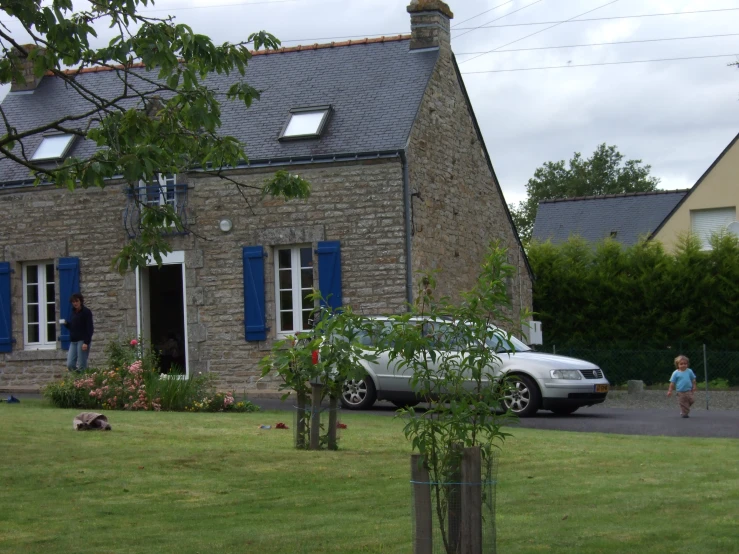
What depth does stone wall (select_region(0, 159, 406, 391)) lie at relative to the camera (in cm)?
2106

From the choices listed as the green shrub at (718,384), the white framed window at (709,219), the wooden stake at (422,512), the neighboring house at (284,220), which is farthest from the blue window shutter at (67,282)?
the white framed window at (709,219)

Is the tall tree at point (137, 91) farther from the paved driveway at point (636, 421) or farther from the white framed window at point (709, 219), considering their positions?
the white framed window at point (709, 219)

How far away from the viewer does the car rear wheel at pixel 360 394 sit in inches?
701

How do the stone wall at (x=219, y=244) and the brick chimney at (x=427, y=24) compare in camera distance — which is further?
the brick chimney at (x=427, y=24)

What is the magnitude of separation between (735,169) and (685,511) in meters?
30.4

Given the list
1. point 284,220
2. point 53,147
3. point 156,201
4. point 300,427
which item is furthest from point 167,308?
point 300,427

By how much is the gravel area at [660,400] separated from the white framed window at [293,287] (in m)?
6.03

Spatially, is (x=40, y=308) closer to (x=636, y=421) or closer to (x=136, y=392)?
(x=136, y=392)

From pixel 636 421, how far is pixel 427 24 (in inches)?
412

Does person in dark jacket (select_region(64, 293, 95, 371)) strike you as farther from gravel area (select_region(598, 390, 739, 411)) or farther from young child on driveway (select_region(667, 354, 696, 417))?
young child on driveway (select_region(667, 354, 696, 417))

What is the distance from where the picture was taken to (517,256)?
89.2 feet

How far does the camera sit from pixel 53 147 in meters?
23.8

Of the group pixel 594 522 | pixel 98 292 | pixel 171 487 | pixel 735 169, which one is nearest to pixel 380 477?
pixel 171 487

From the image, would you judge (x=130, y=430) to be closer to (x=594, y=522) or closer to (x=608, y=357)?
(x=594, y=522)
